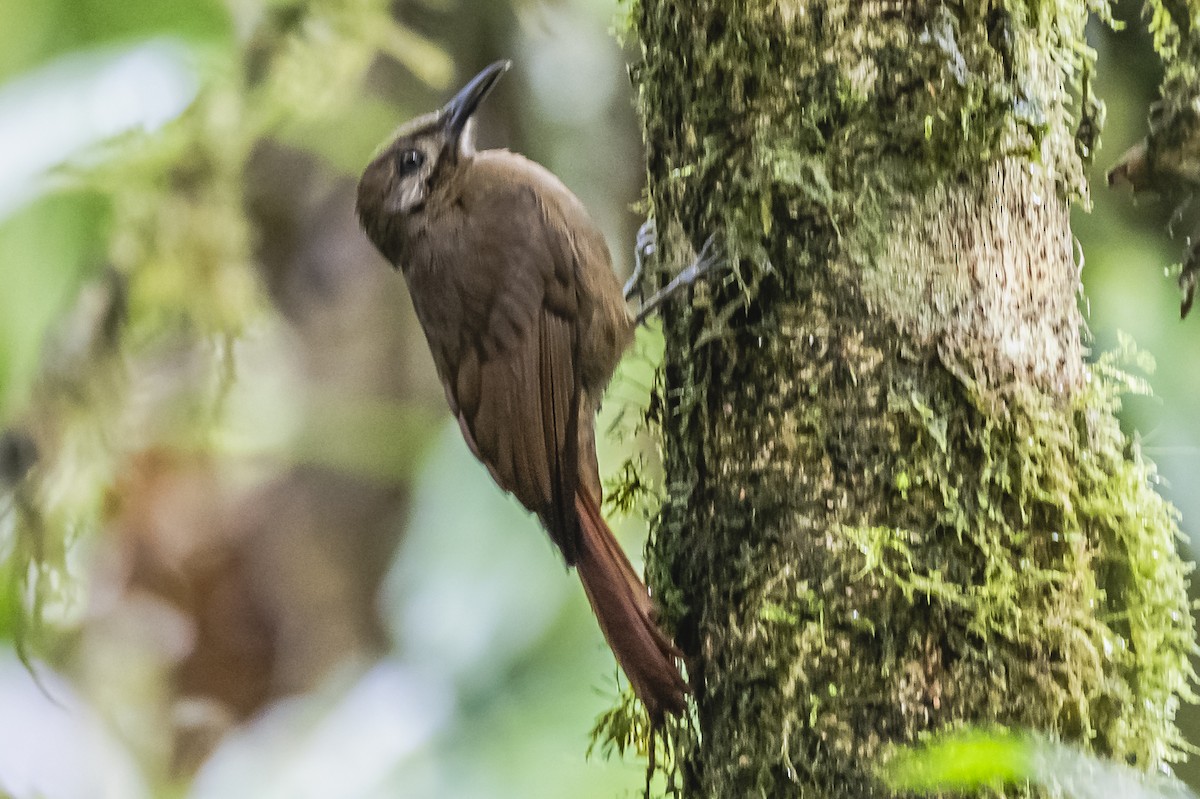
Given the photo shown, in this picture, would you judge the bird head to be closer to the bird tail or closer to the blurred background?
the blurred background

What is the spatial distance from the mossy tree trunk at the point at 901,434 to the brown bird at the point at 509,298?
31cm

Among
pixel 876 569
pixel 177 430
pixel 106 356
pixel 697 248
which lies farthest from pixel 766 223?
pixel 177 430

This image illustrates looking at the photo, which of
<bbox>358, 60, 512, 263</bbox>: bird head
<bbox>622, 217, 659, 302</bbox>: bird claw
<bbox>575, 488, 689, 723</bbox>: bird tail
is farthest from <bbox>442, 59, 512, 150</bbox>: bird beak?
<bbox>575, 488, 689, 723</bbox>: bird tail

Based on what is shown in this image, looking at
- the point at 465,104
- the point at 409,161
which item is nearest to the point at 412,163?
the point at 409,161

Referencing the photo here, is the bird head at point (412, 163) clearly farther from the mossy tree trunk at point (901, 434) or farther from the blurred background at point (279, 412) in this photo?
the mossy tree trunk at point (901, 434)

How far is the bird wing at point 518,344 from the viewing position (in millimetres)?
1498

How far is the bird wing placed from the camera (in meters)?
1.50

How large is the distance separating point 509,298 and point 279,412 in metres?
1.53

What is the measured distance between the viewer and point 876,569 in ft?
3.43

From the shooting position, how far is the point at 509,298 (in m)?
1.62

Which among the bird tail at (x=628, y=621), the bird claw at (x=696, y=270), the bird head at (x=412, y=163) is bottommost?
the bird tail at (x=628, y=621)

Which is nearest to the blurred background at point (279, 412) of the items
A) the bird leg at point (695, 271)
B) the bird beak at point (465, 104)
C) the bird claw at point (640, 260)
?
the bird claw at point (640, 260)

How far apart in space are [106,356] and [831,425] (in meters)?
2.09

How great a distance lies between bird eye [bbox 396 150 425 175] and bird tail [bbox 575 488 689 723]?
0.81 metres
